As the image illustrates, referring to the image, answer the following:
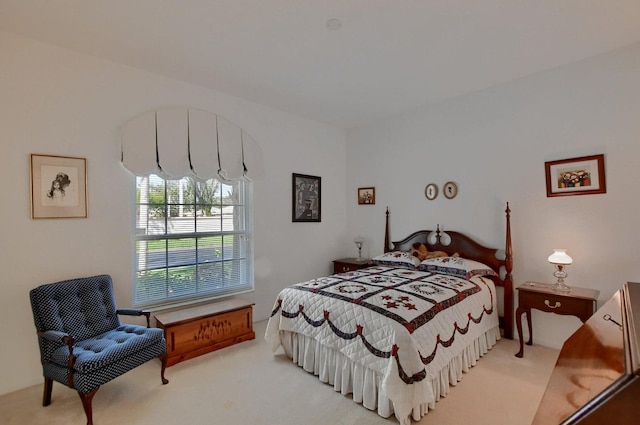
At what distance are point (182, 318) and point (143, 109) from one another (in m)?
2.11

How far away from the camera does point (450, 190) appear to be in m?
3.79

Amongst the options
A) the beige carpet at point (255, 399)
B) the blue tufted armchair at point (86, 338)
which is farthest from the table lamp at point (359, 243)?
the blue tufted armchair at point (86, 338)

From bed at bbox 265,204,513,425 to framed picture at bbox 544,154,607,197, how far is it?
50 centimetres

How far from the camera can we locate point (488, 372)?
255 centimetres

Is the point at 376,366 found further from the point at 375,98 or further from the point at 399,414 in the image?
the point at 375,98

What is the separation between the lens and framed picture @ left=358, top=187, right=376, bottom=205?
15.2 ft

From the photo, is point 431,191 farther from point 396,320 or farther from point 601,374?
point 601,374

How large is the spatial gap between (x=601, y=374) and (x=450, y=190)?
316 cm

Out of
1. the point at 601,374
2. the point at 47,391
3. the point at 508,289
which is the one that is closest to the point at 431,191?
the point at 508,289

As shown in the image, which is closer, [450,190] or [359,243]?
[450,190]

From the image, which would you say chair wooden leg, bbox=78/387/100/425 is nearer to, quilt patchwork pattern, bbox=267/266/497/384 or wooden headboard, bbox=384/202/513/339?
quilt patchwork pattern, bbox=267/266/497/384

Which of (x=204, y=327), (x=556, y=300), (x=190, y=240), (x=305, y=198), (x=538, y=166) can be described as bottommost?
(x=204, y=327)

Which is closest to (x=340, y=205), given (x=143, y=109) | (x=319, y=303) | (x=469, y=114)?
(x=469, y=114)

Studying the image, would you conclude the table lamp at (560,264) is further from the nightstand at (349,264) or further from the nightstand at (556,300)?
the nightstand at (349,264)
